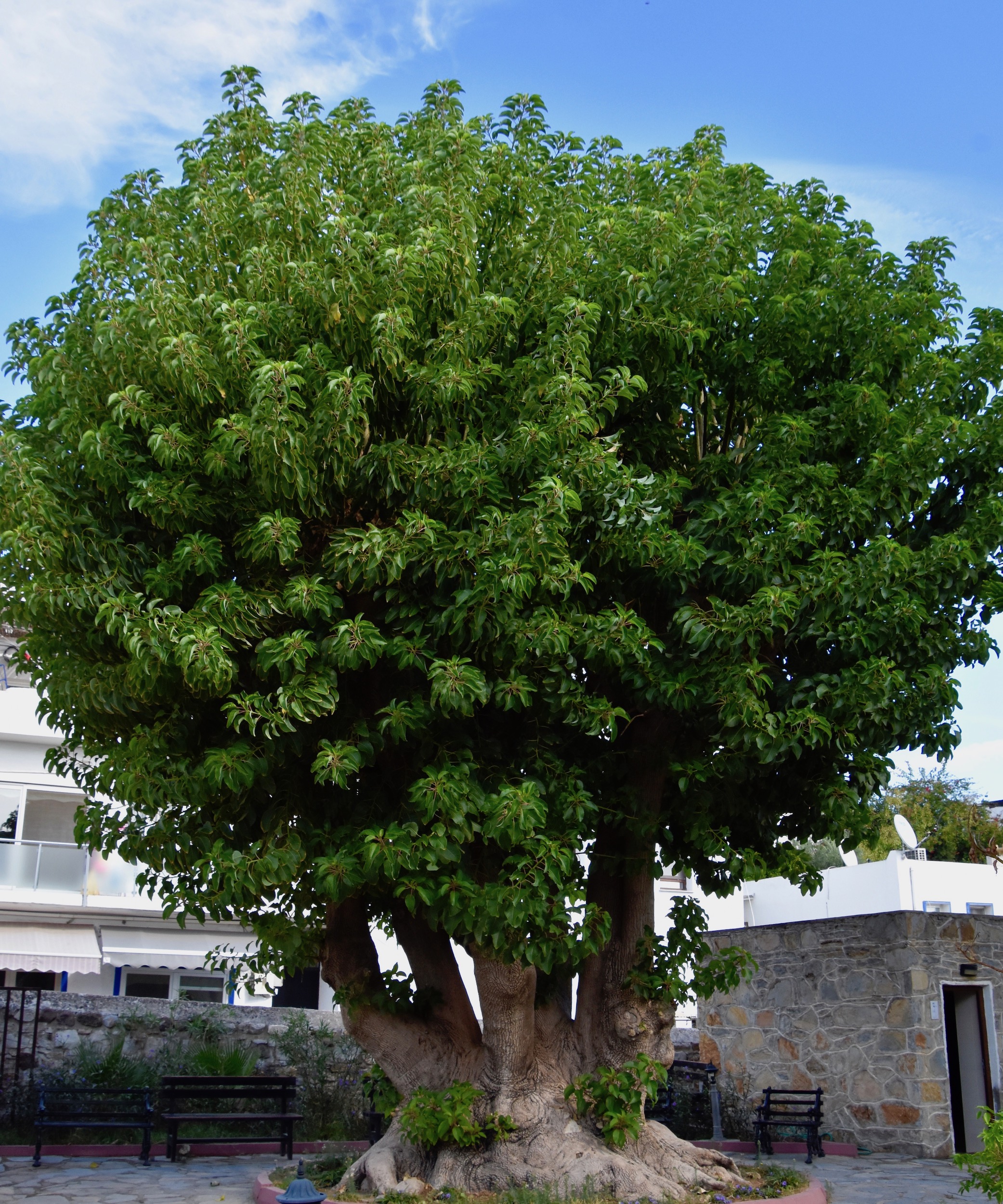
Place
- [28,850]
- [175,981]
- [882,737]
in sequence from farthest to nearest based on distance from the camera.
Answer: [175,981], [28,850], [882,737]

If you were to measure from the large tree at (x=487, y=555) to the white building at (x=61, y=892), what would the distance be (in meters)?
13.4

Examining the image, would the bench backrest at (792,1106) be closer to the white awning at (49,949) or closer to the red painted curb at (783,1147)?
the red painted curb at (783,1147)

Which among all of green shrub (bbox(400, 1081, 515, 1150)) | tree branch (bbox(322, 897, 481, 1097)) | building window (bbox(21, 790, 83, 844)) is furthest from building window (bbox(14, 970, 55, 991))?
green shrub (bbox(400, 1081, 515, 1150))

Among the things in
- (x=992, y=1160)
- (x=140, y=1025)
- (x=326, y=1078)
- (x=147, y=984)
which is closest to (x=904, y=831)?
(x=326, y=1078)

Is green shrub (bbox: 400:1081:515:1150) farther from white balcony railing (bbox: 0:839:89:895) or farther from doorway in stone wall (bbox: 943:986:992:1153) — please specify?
white balcony railing (bbox: 0:839:89:895)

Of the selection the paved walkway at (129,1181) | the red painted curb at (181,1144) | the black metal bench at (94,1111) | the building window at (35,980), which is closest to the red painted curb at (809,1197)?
the paved walkway at (129,1181)

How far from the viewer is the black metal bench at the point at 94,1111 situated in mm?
11409

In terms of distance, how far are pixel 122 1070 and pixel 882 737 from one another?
387 inches

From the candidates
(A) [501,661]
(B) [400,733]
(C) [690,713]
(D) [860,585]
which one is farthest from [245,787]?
(D) [860,585]

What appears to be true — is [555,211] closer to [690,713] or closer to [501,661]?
[501,661]

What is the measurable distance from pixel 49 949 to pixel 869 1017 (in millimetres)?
14368

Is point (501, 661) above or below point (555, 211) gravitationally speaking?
below

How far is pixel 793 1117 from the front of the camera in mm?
12688

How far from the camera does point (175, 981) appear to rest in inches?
975
